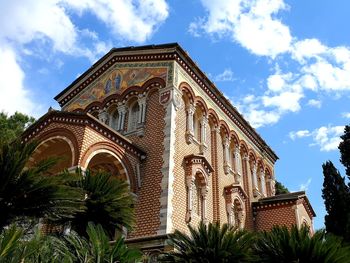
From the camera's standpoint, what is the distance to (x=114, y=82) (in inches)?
728

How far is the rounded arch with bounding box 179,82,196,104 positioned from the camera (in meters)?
17.1

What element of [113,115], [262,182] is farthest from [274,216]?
[113,115]

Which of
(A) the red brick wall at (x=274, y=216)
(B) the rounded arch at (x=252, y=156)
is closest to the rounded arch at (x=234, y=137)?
(B) the rounded arch at (x=252, y=156)

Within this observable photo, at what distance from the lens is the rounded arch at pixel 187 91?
17125 millimetres

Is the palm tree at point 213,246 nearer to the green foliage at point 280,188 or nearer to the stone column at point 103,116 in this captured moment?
the stone column at point 103,116

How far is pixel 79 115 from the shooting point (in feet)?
44.1

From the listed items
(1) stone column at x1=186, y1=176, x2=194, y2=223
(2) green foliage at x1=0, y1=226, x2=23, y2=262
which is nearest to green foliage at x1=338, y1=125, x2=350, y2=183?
(1) stone column at x1=186, y1=176, x2=194, y2=223

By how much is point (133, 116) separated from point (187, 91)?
246 centimetres

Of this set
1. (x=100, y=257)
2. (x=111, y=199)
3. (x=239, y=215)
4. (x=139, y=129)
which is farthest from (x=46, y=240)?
(x=239, y=215)

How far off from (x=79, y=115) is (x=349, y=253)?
8.65 m

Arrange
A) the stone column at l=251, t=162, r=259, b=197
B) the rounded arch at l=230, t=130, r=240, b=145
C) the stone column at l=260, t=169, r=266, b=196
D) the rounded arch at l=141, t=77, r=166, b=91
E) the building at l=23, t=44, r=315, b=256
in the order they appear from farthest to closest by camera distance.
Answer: the stone column at l=260, t=169, r=266, b=196 < the stone column at l=251, t=162, r=259, b=197 < the rounded arch at l=230, t=130, r=240, b=145 < the rounded arch at l=141, t=77, r=166, b=91 < the building at l=23, t=44, r=315, b=256

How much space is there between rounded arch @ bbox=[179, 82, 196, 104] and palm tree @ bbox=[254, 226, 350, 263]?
348 inches

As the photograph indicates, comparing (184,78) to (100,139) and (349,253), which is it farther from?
(349,253)

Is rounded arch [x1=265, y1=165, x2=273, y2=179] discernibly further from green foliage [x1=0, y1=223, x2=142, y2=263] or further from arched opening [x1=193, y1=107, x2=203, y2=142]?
green foliage [x1=0, y1=223, x2=142, y2=263]
